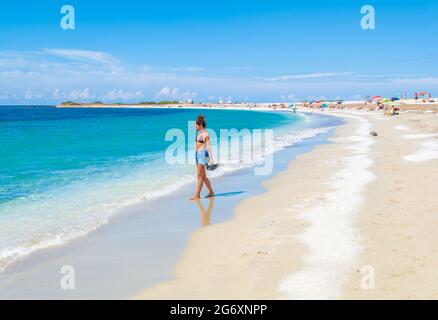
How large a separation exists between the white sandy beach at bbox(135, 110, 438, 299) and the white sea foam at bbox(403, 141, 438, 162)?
152 inches

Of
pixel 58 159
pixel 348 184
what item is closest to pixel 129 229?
pixel 348 184

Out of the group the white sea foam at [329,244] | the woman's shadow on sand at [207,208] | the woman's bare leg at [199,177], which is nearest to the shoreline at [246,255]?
the white sea foam at [329,244]

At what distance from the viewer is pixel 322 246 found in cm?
719

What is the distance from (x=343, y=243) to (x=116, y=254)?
13.0ft

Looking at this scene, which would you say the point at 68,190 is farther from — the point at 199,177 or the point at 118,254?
the point at 118,254

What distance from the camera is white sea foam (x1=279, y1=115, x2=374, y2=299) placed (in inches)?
219

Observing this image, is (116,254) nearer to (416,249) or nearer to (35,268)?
(35,268)

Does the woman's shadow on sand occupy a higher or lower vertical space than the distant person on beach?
lower

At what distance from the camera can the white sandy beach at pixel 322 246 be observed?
5.59 meters

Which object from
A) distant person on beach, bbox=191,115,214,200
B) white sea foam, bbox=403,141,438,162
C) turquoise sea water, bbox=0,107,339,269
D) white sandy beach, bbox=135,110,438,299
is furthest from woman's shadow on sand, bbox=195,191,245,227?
white sea foam, bbox=403,141,438,162

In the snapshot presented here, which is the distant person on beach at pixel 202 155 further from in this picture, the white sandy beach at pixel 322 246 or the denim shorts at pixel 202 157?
the white sandy beach at pixel 322 246

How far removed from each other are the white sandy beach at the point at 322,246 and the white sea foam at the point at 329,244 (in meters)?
0.01

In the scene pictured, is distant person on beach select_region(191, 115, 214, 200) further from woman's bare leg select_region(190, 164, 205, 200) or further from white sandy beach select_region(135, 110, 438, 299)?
white sandy beach select_region(135, 110, 438, 299)

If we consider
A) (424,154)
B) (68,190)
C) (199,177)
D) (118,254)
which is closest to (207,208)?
(199,177)
